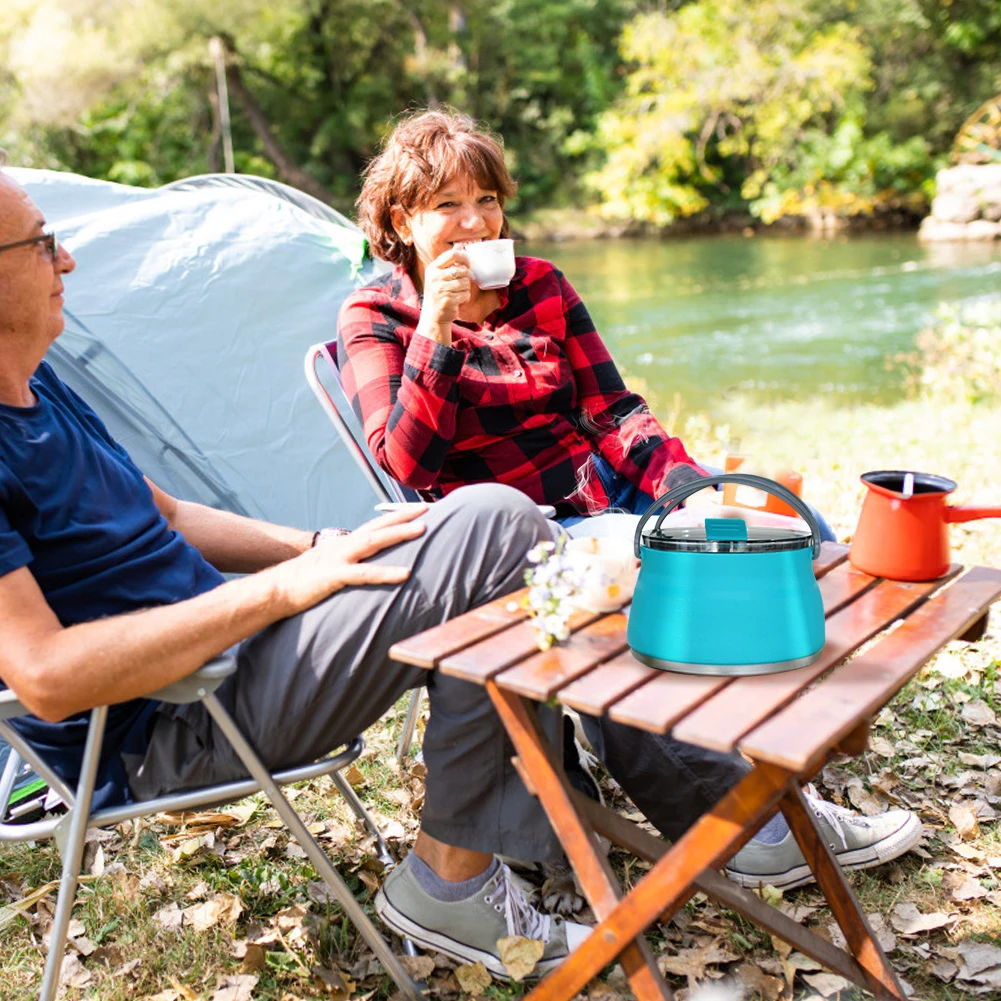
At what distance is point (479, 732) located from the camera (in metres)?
1.44

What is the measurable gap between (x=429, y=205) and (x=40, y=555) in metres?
1.08

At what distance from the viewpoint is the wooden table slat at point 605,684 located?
3.74 ft

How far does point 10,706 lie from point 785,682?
0.96m

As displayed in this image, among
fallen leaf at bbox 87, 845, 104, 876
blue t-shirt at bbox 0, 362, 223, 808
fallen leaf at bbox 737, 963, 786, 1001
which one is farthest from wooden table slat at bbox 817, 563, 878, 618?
fallen leaf at bbox 87, 845, 104, 876

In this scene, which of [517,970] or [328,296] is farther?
[328,296]

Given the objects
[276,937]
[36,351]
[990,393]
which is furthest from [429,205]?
[990,393]

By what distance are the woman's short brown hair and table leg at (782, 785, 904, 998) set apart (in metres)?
1.34

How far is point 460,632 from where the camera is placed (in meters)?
1.32

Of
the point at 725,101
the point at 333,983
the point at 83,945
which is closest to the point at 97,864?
the point at 83,945

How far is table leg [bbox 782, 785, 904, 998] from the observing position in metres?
1.56

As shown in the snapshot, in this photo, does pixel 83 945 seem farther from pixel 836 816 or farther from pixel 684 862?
pixel 836 816

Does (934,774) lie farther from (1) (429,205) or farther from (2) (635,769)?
(1) (429,205)

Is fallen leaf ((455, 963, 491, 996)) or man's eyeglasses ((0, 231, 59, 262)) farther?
fallen leaf ((455, 963, 491, 996))

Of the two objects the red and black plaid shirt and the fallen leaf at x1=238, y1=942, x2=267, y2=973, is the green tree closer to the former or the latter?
the red and black plaid shirt
